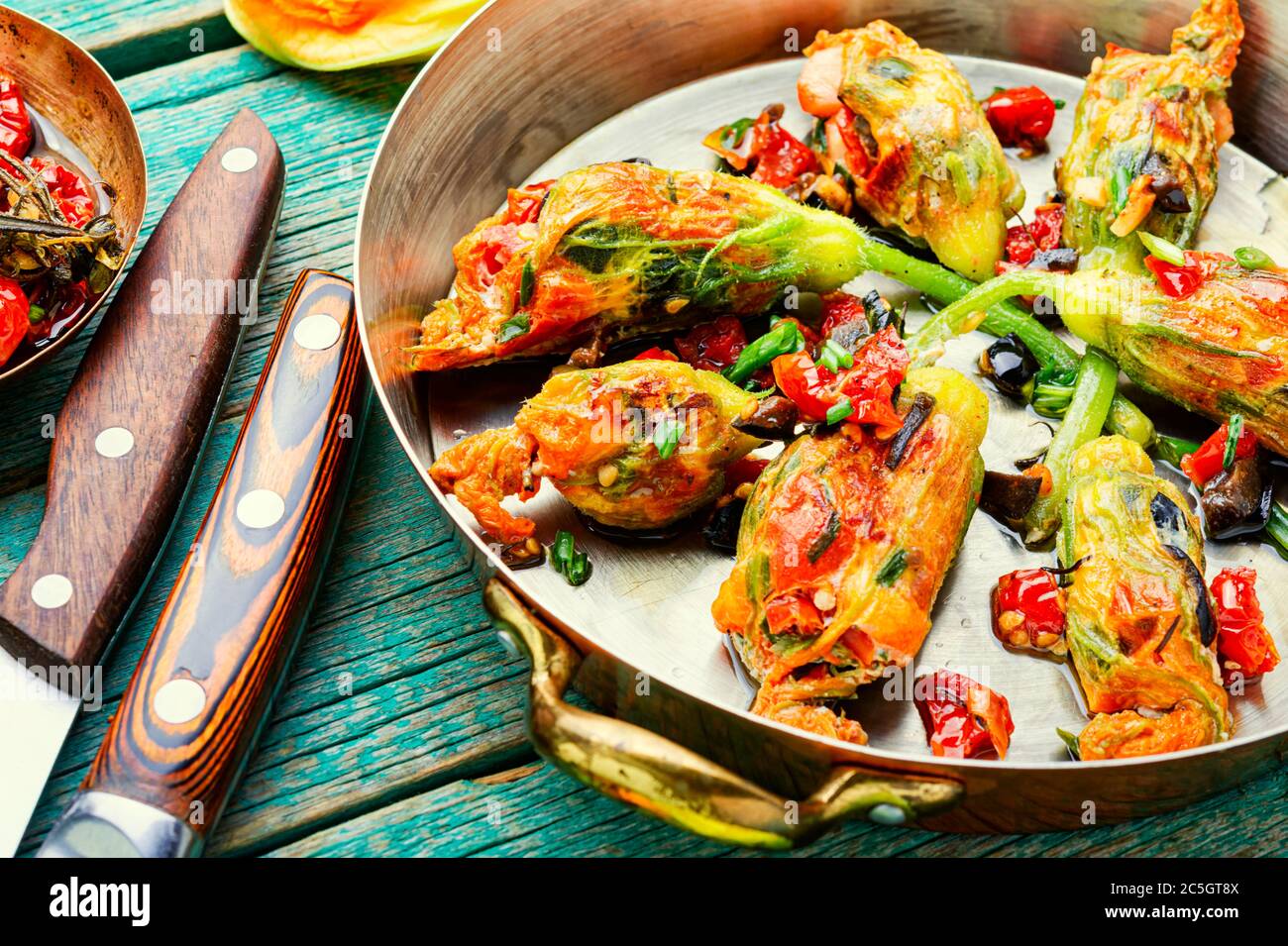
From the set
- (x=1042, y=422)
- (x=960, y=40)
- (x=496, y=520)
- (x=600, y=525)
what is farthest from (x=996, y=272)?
(x=496, y=520)

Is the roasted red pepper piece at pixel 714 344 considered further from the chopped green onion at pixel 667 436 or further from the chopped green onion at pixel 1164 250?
the chopped green onion at pixel 1164 250

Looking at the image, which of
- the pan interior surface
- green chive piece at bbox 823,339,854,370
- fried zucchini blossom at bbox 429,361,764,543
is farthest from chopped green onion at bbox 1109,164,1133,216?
fried zucchini blossom at bbox 429,361,764,543

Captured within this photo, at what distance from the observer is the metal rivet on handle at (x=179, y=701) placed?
8.14 ft

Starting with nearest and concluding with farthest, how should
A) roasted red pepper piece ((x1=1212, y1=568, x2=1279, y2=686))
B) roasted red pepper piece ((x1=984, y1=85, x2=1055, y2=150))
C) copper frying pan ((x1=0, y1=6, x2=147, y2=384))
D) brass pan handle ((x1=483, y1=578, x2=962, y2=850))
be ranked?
brass pan handle ((x1=483, y1=578, x2=962, y2=850)) → roasted red pepper piece ((x1=1212, y1=568, x2=1279, y2=686)) → copper frying pan ((x1=0, y1=6, x2=147, y2=384)) → roasted red pepper piece ((x1=984, y1=85, x2=1055, y2=150))

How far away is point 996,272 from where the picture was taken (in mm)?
3180

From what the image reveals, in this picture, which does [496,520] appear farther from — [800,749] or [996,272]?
[996,272]

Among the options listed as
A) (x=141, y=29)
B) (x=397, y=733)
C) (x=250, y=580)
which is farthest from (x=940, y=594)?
(x=141, y=29)

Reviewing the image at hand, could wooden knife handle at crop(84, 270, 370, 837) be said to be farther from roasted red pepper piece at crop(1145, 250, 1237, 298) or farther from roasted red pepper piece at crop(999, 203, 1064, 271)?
roasted red pepper piece at crop(1145, 250, 1237, 298)

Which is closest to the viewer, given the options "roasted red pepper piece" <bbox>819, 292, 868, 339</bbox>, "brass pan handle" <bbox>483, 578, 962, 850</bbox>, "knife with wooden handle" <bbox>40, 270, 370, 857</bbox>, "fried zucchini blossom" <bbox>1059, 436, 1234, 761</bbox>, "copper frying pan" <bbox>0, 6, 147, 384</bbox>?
"brass pan handle" <bbox>483, 578, 962, 850</bbox>

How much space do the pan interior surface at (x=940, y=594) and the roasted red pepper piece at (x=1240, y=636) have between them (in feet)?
0.19

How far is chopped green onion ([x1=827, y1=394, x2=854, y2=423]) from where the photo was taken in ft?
8.68

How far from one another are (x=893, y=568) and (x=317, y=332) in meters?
1.44

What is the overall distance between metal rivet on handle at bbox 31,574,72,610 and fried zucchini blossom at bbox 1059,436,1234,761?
7.07 ft

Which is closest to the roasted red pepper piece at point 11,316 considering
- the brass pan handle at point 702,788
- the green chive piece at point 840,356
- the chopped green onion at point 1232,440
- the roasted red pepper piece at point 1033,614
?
the brass pan handle at point 702,788
